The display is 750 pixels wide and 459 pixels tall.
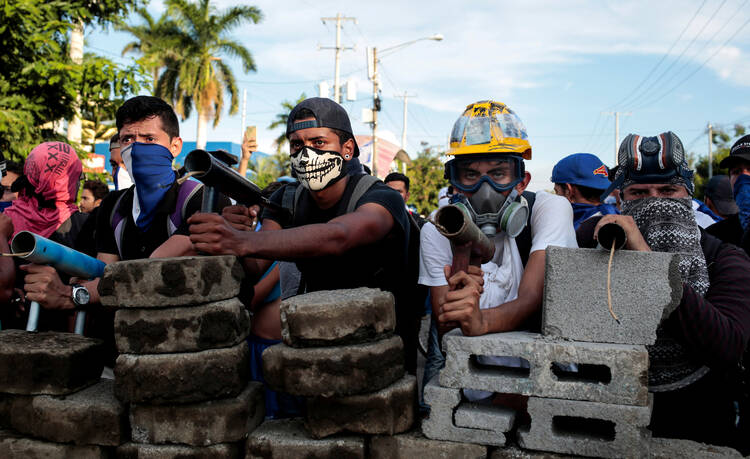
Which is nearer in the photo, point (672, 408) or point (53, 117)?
point (672, 408)

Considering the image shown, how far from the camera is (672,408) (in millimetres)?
2861

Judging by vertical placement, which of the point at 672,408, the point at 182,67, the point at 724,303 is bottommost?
the point at 672,408

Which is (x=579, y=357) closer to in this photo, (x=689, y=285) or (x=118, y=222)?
(x=689, y=285)

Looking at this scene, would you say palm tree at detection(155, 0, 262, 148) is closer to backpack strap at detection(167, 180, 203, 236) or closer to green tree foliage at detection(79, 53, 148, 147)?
green tree foliage at detection(79, 53, 148, 147)

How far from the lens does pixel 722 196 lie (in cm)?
669

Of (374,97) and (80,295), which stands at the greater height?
(374,97)

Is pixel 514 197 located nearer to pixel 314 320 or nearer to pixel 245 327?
pixel 314 320

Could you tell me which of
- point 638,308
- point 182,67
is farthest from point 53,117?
point 182,67

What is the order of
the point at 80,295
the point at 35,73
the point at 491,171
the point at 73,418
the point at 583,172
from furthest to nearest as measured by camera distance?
the point at 35,73, the point at 583,172, the point at 80,295, the point at 491,171, the point at 73,418

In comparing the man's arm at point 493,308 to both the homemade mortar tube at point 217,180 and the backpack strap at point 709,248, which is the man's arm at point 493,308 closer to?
the backpack strap at point 709,248

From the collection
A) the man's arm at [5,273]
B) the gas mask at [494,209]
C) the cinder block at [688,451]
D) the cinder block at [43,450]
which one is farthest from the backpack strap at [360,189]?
the man's arm at [5,273]

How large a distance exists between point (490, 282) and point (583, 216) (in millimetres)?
2337

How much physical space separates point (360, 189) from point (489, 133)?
73 cm

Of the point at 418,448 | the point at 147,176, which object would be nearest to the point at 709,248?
the point at 418,448
